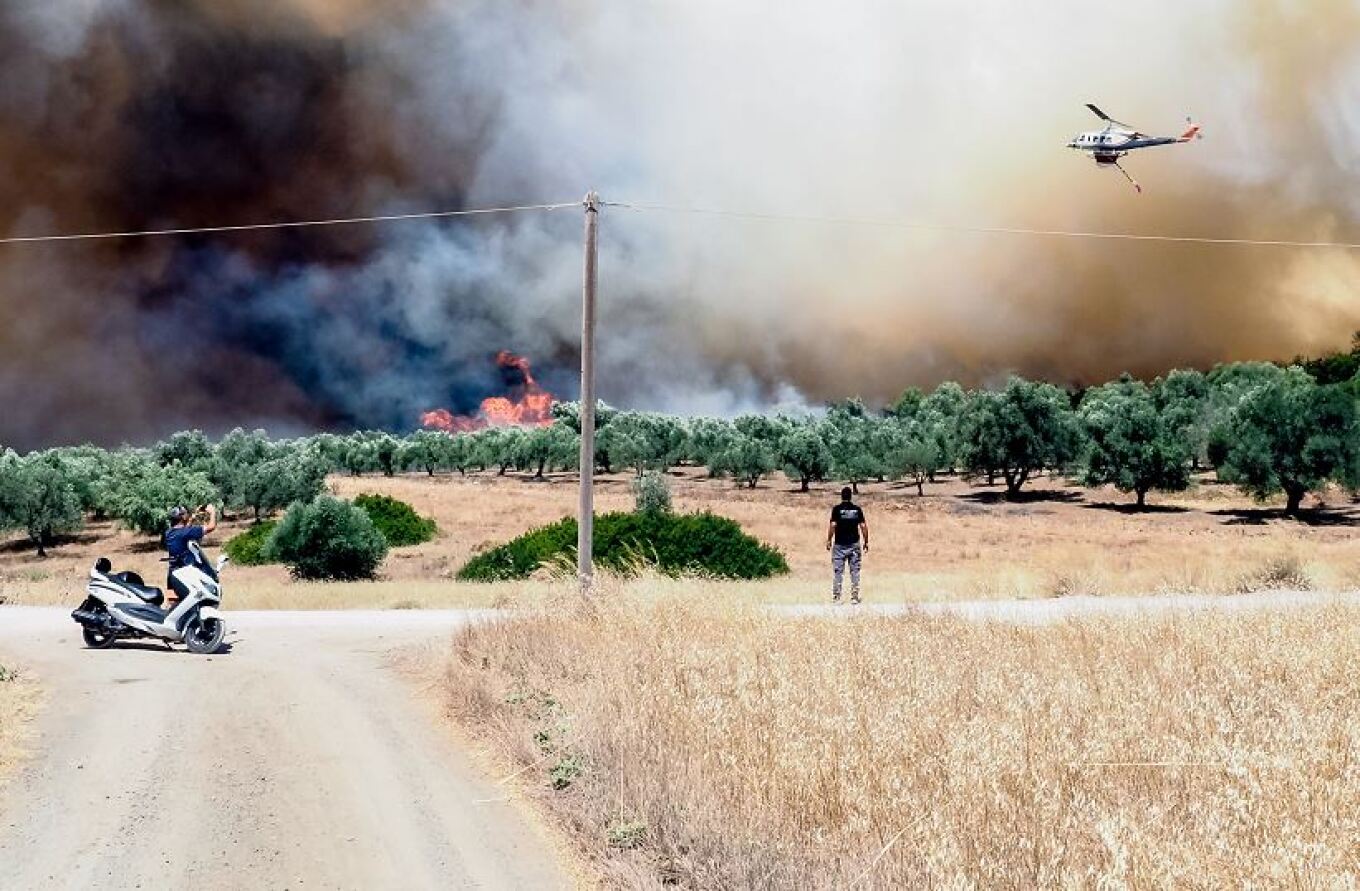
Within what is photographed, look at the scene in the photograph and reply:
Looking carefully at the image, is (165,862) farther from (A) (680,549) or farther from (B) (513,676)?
(A) (680,549)

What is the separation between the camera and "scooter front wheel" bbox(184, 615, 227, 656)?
13977 mm

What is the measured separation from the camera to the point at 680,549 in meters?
31.4

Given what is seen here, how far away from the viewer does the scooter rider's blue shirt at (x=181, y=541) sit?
13.6 metres

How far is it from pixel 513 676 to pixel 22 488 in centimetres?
5387

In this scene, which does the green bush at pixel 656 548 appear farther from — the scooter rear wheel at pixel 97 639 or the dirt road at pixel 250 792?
the dirt road at pixel 250 792

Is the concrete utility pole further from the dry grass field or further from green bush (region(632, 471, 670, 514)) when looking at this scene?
green bush (region(632, 471, 670, 514))

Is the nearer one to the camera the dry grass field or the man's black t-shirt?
the man's black t-shirt

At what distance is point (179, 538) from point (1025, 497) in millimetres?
66517

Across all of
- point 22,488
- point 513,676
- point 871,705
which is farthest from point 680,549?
point 22,488

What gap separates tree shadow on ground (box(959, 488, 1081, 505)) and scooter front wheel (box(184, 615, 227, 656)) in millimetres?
60884

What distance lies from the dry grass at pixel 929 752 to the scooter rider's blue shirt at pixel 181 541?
4.70 m

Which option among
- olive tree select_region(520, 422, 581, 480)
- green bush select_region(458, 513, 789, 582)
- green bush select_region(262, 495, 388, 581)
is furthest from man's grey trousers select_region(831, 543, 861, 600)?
olive tree select_region(520, 422, 581, 480)

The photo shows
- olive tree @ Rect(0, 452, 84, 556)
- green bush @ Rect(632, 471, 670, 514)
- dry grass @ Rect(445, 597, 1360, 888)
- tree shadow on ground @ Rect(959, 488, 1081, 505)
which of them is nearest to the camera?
dry grass @ Rect(445, 597, 1360, 888)

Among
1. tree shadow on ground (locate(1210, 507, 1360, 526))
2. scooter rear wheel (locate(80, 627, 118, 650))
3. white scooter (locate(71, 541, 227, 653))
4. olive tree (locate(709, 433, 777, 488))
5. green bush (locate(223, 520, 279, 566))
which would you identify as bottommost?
green bush (locate(223, 520, 279, 566))
